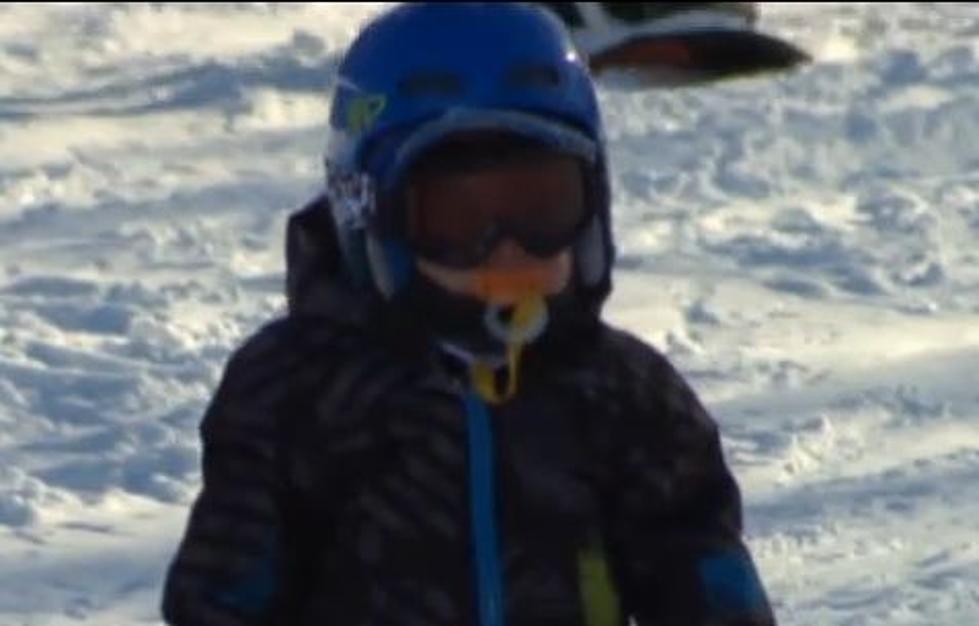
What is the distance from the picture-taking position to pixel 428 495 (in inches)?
119

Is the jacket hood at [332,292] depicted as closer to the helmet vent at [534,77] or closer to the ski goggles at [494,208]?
the ski goggles at [494,208]

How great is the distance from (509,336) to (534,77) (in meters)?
0.22

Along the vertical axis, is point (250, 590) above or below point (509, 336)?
below

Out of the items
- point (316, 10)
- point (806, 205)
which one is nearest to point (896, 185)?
point (806, 205)

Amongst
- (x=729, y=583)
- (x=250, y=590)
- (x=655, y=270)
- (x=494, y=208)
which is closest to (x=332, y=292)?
(x=494, y=208)

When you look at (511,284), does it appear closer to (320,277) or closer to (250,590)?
(320,277)

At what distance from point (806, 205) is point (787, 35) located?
176cm

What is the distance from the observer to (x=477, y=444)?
301cm

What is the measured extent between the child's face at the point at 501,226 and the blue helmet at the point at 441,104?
2 cm

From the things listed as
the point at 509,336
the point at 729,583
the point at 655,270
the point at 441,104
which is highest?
the point at 441,104

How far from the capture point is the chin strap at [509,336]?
300 cm

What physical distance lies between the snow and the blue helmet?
214cm

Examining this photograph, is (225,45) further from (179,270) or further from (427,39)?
(427,39)

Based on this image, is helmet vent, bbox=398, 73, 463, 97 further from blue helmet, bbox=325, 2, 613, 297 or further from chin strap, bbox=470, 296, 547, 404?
chin strap, bbox=470, 296, 547, 404
